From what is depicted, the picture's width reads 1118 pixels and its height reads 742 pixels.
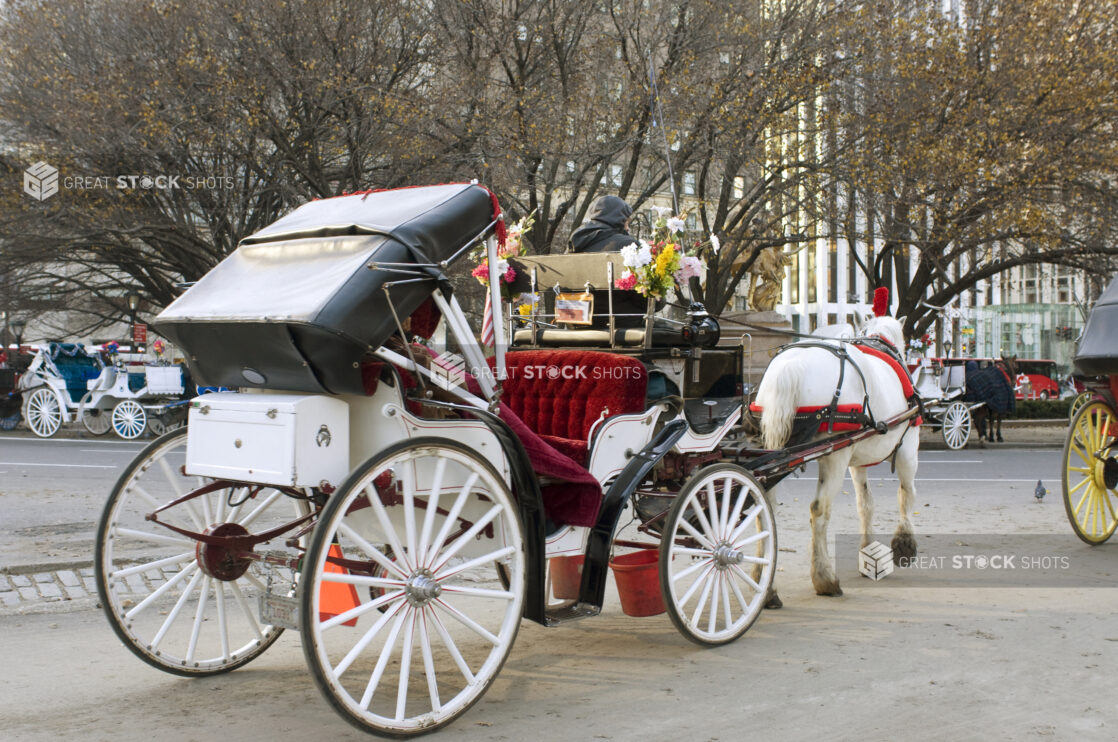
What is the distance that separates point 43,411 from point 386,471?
18.7 meters

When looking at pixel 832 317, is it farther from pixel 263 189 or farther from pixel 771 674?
pixel 771 674

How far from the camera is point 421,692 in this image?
4.70m

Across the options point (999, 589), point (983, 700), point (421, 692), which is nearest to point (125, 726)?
point (421, 692)

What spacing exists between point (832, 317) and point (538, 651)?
56.0 meters

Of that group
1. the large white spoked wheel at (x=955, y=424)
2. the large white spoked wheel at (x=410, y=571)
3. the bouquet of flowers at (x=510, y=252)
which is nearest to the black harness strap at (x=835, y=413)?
the bouquet of flowers at (x=510, y=252)

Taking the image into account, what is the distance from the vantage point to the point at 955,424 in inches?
752

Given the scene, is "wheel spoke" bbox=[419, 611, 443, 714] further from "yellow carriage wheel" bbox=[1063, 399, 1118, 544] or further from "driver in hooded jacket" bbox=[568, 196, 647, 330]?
"yellow carriage wheel" bbox=[1063, 399, 1118, 544]

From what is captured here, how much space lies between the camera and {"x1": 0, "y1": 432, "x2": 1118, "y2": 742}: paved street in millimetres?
4250

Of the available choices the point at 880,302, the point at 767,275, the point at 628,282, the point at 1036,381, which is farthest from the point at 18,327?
the point at 1036,381

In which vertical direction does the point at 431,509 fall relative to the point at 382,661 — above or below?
above

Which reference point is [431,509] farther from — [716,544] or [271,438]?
[716,544]

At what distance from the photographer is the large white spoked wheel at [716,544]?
205 inches

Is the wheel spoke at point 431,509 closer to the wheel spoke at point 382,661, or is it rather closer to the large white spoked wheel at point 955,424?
the wheel spoke at point 382,661

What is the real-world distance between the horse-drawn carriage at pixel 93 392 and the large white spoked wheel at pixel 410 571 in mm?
16288
